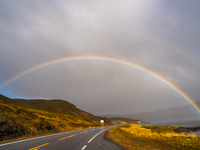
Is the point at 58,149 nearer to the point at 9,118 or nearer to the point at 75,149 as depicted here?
the point at 75,149

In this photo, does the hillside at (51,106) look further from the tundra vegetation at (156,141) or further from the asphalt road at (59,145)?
the asphalt road at (59,145)

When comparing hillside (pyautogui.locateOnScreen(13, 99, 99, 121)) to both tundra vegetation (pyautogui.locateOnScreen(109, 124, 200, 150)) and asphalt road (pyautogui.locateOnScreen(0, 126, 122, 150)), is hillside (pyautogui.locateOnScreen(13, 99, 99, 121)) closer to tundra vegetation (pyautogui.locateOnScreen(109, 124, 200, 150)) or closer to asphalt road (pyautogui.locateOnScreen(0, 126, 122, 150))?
tundra vegetation (pyautogui.locateOnScreen(109, 124, 200, 150))

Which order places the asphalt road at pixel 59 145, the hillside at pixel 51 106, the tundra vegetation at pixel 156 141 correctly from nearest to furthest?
1. the asphalt road at pixel 59 145
2. the tundra vegetation at pixel 156 141
3. the hillside at pixel 51 106

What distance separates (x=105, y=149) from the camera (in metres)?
9.60

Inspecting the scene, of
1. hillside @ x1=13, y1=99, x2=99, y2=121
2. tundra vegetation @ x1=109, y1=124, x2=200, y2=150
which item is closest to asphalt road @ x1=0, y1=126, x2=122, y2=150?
tundra vegetation @ x1=109, y1=124, x2=200, y2=150

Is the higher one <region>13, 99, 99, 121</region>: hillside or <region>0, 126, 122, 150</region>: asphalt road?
<region>13, 99, 99, 121</region>: hillside

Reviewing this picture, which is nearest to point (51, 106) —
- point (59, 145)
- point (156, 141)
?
point (156, 141)

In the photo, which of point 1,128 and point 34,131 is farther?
point 34,131

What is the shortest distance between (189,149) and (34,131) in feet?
64.3

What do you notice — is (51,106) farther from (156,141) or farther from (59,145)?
(59,145)

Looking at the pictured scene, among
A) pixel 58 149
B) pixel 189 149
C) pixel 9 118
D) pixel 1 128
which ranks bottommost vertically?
pixel 189 149

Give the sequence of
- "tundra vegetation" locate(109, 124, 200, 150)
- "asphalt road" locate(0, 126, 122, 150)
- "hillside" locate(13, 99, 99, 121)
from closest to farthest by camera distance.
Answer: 1. "asphalt road" locate(0, 126, 122, 150)
2. "tundra vegetation" locate(109, 124, 200, 150)
3. "hillside" locate(13, 99, 99, 121)

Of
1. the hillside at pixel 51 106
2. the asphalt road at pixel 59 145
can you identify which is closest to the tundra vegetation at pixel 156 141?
the asphalt road at pixel 59 145

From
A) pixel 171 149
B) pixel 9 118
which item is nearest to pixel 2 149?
pixel 9 118
